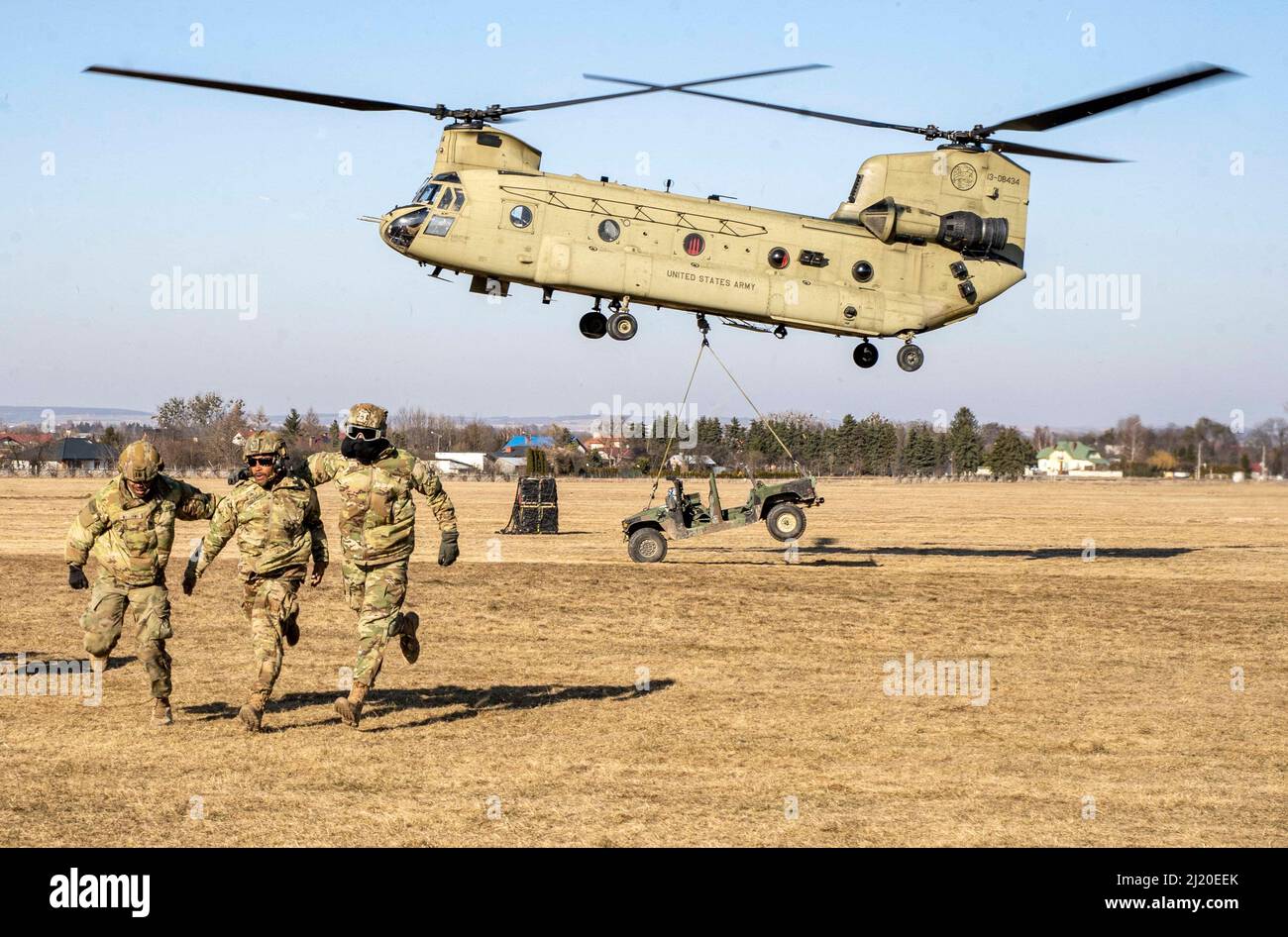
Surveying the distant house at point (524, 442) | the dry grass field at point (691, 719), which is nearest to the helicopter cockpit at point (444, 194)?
the dry grass field at point (691, 719)

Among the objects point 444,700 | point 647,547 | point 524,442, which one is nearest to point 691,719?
point 444,700

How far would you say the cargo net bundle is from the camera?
3688 centimetres

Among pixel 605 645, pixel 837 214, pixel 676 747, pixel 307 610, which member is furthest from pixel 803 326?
pixel 676 747

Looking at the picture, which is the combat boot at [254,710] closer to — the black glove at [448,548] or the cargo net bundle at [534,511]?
the black glove at [448,548]

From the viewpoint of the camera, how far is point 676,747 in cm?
1143

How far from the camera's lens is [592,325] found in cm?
2223

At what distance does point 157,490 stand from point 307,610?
320 inches

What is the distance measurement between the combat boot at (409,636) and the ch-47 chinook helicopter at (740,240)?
33.8 feet

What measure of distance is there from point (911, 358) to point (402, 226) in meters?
8.77

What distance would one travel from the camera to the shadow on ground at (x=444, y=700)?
12.4m

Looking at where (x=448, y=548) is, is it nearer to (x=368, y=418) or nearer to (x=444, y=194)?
(x=368, y=418)

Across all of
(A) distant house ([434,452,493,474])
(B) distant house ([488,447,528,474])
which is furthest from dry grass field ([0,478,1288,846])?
(B) distant house ([488,447,528,474])

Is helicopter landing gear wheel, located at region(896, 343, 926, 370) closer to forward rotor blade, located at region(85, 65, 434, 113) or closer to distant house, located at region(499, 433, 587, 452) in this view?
forward rotor blade, located at region(85, 65, 434, 113)

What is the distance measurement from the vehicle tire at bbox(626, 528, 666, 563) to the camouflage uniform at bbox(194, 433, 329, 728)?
15.7 meters
